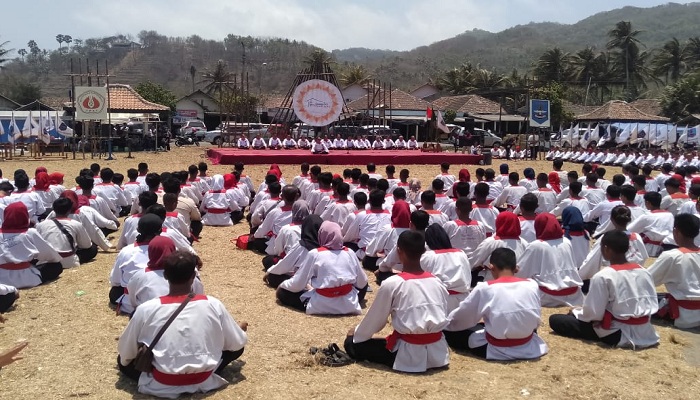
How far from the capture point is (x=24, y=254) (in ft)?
23.6

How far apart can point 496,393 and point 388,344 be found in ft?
3.06

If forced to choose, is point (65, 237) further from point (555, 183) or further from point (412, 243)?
point (555, 183)

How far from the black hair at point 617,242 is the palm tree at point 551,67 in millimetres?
61124

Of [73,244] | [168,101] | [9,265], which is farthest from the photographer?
[168,101]

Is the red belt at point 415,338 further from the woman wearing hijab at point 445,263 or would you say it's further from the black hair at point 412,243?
the woman wearing hijab at point 445,263

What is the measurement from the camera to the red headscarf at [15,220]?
23.2 feet

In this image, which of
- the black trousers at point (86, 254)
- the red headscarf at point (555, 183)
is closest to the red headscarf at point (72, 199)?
the black trousers at point (86, 254)

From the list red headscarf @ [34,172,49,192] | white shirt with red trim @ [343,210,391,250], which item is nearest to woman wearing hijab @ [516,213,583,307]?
white shirt with red trim @ [343,210,391,250]

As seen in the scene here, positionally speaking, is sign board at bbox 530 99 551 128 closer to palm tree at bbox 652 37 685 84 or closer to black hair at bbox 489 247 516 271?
black hair at bbox 489 247 516 271

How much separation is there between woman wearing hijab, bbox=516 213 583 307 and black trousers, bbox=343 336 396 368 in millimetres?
2197

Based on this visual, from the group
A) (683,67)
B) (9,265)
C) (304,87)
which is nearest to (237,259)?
(9,265)

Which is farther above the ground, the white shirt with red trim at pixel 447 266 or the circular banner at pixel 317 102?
the circular banner at pixel 317 102

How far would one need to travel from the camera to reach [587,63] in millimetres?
63875

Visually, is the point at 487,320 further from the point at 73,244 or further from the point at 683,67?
the point at 683,67
